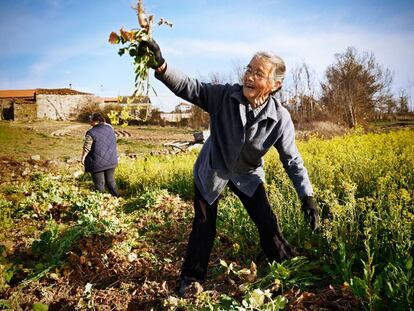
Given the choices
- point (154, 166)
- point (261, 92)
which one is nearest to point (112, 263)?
point (261, 92)

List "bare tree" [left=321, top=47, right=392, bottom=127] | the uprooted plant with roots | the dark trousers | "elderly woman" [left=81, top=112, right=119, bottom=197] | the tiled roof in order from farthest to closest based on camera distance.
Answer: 1. the tiled roof
2. "bare tree" [left=321, top=47, right=392, bottom=127]
3. the dark trousers
4. "elderly woman" [left=81, top=112, right=119, bottom=197]
5. the uprooted plant with roots

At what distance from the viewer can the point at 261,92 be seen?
8.10 feet

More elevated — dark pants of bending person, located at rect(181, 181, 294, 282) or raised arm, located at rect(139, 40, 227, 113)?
raised arm, located at rect(139, 40, 227, 113)

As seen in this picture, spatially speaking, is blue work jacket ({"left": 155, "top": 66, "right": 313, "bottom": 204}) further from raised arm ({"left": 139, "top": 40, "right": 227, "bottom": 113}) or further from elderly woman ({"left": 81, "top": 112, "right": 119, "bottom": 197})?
elderly woman ({"left": 81, "top": 112, "right": 119, "bottom": 197})

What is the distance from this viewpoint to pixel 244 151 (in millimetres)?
2555

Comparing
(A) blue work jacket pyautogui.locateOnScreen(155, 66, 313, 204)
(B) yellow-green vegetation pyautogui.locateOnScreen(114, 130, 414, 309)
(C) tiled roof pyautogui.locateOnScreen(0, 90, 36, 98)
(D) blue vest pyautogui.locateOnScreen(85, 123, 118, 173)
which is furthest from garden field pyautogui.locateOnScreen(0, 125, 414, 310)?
(C) tiled roof pyautogui.locateOnScreen(0, 90, 36, 98)

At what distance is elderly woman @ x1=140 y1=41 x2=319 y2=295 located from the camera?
2.44 m

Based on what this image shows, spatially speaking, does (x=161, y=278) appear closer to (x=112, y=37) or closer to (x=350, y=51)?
(x=112, y=37)

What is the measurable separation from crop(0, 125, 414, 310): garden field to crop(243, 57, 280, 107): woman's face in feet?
3.59

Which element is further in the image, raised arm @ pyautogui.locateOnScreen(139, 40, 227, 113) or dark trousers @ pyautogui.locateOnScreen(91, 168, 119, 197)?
dark trousers @ pyautogui.locateOnScreen(91, 168, 119, 197)

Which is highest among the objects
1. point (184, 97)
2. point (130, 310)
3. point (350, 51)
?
point (350, 51)

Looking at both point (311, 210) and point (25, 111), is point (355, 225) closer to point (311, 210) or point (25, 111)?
point (311, 210)

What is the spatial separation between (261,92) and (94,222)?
274cm

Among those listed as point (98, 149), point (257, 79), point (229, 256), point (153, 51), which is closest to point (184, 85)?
point (153, 51)
